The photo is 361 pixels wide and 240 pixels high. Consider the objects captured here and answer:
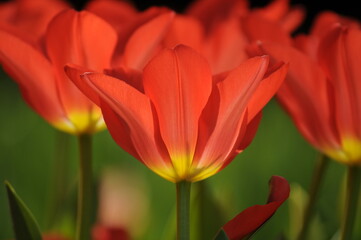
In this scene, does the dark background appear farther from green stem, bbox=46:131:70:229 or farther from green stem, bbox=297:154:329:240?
green stem, bbox=297:154:329:240

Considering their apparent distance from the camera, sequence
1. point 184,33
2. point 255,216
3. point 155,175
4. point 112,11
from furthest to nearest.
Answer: point 155,175, point 112,11, point 184,33, point 255,216

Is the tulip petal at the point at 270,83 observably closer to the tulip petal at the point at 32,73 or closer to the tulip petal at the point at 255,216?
Answer: the tulip petal at the point at 255,216

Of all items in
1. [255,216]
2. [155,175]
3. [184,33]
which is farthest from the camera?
[155,175]

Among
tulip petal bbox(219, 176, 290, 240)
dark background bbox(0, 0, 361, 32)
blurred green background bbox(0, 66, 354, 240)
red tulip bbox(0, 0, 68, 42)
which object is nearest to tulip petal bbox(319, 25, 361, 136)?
tulip petal bbox(219, 176, 290, 240)

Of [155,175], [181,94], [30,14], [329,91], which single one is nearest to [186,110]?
[181,94]

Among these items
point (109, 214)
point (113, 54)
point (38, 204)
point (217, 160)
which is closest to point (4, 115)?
point (38, 204)

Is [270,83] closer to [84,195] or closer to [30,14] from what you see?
[84,195]

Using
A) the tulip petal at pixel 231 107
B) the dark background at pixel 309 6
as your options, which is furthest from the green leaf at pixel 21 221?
the dark background at pixel 309 6
